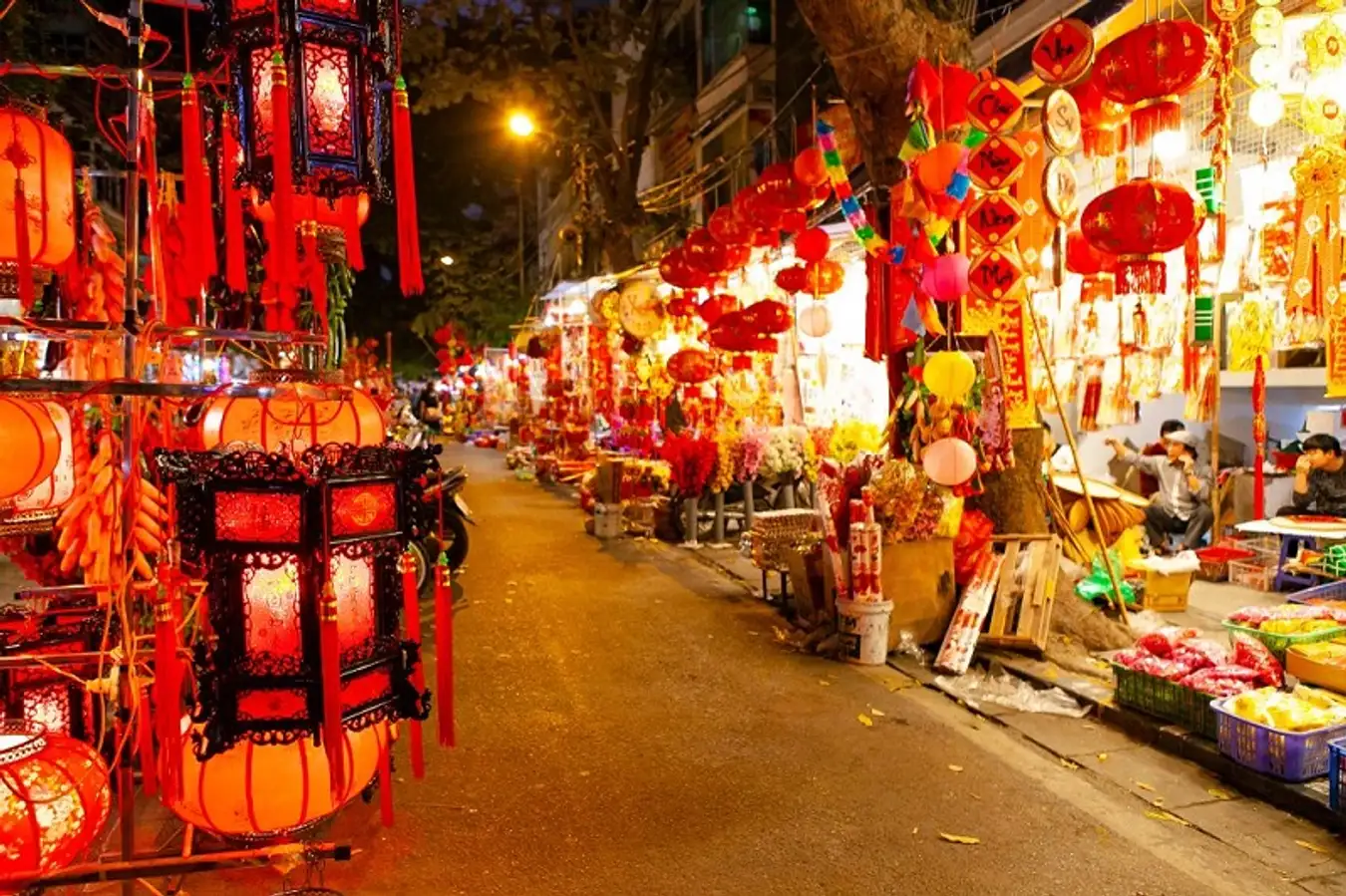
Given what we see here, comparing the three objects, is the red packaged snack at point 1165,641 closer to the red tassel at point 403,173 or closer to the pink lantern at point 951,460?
the pink lantern at point 951,460

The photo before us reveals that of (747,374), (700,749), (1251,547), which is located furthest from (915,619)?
(747,374)

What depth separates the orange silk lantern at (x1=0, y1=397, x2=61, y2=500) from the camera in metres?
3.89

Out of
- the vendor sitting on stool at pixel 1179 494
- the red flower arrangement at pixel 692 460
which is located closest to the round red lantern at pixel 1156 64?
the vendor sitting on stool at pixel 1179 494

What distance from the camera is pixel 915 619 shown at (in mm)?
9461

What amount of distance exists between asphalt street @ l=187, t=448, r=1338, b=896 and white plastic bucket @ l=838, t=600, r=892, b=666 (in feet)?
0.94

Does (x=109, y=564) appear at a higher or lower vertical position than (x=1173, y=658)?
higher

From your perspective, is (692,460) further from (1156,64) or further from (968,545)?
(1156,64)

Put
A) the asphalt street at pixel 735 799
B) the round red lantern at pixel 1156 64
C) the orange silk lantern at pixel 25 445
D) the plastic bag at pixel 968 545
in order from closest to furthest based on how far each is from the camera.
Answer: the orange silk lantern at pixel 25 445
the asphalt street at pixel 735 799
the round red lantern at pixel 1156 64
the plastic bag at pixel 968 545

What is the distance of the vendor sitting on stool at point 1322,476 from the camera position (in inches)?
421

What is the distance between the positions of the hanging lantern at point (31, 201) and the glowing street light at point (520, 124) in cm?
1832

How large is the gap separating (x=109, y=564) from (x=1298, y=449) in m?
12.7

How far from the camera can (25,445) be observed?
3945mm

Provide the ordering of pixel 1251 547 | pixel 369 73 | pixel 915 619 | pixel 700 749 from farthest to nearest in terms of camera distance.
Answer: pixel 1251 547 → pixel 915 619 → pixel 700 749 → pixel 369 73

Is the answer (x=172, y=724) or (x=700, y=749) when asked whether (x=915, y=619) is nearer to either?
(x=700, y=749)
